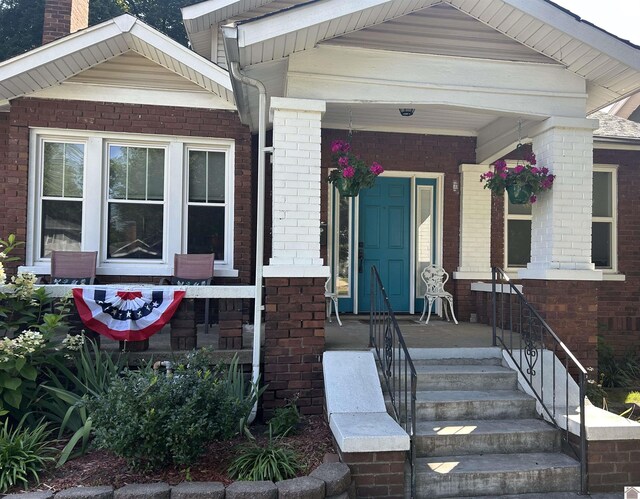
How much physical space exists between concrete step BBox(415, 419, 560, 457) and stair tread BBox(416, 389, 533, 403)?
23cm

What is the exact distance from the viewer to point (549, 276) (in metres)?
5.38

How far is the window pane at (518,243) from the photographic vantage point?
8.10 metres

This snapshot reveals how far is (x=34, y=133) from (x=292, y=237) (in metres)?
4.13

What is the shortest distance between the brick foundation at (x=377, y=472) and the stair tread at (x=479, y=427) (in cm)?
56

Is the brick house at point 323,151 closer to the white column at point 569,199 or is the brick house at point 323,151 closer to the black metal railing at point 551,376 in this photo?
the white column at point 569,199

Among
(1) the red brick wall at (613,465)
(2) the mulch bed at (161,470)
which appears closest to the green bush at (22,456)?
(2) the mulch bed at (161,470)

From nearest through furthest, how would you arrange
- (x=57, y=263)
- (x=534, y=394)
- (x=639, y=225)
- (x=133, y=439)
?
(x=133, y=439) < (x=534, y=394) < (x=57, y=263) < (x=639, y=225)

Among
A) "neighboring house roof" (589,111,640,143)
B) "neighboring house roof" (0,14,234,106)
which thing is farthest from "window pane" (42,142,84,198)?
"neighboring house roof" (589,111,640,143)

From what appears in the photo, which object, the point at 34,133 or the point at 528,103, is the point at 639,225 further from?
the point at 34,133

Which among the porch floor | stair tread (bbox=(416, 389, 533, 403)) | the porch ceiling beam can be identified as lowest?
stair tread (bbox=(416, 389, 533, 403))

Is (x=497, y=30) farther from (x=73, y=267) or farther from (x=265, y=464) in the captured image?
(x=73, y=267)

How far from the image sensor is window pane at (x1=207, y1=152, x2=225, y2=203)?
276 inches

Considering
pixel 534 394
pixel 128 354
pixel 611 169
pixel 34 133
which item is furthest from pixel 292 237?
pixel 611 169

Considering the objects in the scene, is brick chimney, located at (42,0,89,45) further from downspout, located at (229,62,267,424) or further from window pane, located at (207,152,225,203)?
downspout, located at (229,62,267,424)
